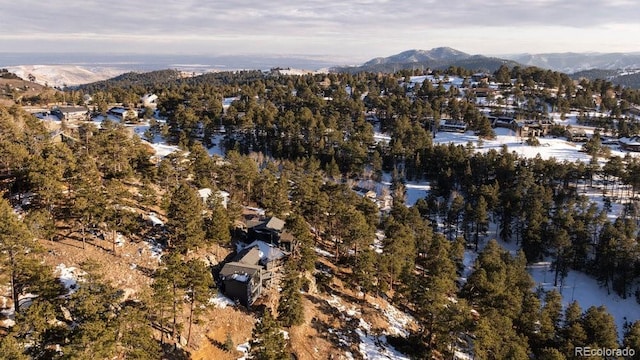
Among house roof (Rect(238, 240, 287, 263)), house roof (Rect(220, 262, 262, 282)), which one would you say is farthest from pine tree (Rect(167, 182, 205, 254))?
house roof (Rect(238, 240, 287, 263))

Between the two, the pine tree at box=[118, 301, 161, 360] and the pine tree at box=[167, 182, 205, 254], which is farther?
the pine tree at box=[167, 182, 205, 254]

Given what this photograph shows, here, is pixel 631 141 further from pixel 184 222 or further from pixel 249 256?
pixel 184 222

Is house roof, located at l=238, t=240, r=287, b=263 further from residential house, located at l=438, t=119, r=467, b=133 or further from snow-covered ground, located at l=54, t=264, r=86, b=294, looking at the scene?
residential house, located at l=438, t=119, r=467, b=133

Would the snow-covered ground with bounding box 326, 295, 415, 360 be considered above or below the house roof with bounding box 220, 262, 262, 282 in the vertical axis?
below

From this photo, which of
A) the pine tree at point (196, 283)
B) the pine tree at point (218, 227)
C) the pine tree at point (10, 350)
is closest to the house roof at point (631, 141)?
the pine tree at point (218, 227)

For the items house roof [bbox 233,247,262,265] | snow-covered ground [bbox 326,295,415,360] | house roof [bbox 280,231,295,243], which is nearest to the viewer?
snow-covered ground [bbox 326,295,415,360]

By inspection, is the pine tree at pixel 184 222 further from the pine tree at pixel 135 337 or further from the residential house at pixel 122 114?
the residential house at pixel 122 114

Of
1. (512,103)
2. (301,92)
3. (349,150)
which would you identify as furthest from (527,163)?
(301,92)

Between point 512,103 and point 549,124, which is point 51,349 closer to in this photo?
point 549,124
